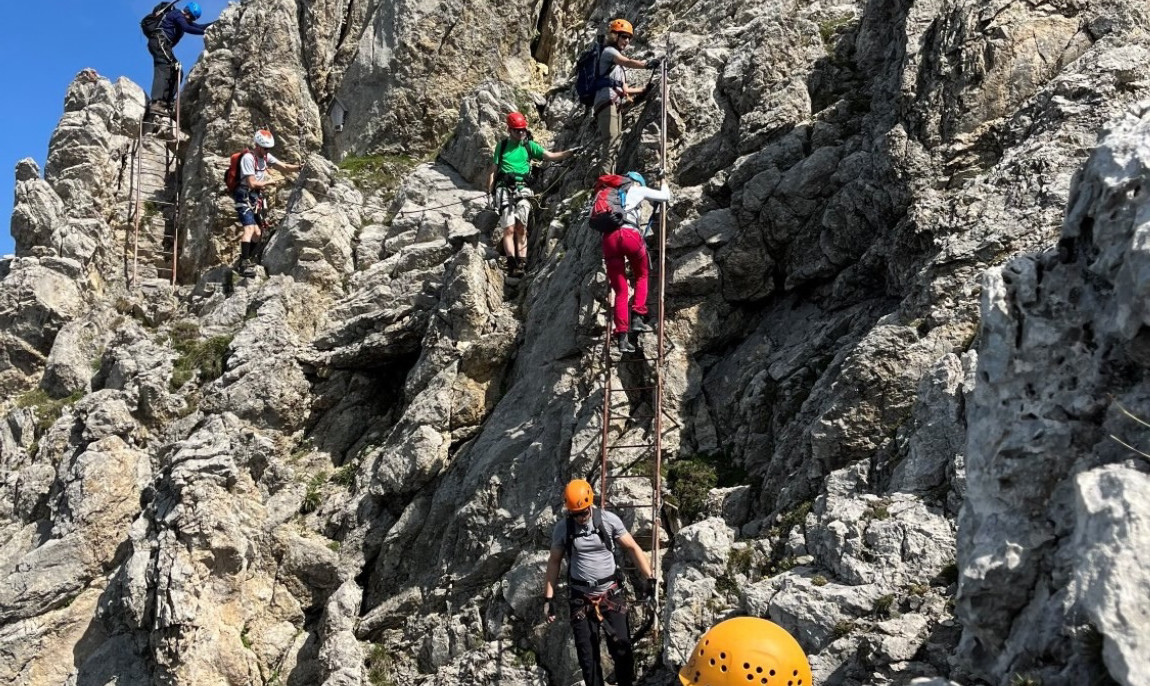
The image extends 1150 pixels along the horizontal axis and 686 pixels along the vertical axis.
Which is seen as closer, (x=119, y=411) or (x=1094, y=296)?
(x=1094, y=296)

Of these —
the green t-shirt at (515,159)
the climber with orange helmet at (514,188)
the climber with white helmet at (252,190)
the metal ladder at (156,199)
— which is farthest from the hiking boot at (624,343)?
the metal ladder at (156,199)

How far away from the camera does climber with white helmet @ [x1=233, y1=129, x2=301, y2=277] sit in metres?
23.3

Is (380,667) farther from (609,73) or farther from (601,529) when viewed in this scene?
(609,73)

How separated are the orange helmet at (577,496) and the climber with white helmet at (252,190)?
14.0 meters

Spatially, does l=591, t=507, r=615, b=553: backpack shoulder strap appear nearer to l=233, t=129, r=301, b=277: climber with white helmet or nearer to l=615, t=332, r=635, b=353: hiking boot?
l=615, t=332, r=635, b=353: hiking boot

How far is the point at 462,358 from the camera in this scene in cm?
1777

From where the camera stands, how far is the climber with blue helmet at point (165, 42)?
89.2 feet

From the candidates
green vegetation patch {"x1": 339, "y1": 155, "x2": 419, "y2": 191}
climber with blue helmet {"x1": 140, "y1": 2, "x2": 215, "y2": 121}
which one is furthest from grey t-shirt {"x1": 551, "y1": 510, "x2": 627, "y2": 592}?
climber with blue helmet {"x1": 140, "y1": 2, "x2": 215, "y2": 121}

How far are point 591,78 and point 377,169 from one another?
23.1ft

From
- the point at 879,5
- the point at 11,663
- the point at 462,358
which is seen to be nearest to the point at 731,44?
the point at 879,5

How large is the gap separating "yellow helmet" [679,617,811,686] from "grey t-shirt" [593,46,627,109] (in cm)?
1390

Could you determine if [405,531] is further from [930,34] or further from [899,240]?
[930,34]

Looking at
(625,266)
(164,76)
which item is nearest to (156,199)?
(164,76)

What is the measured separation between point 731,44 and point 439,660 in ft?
42.0
